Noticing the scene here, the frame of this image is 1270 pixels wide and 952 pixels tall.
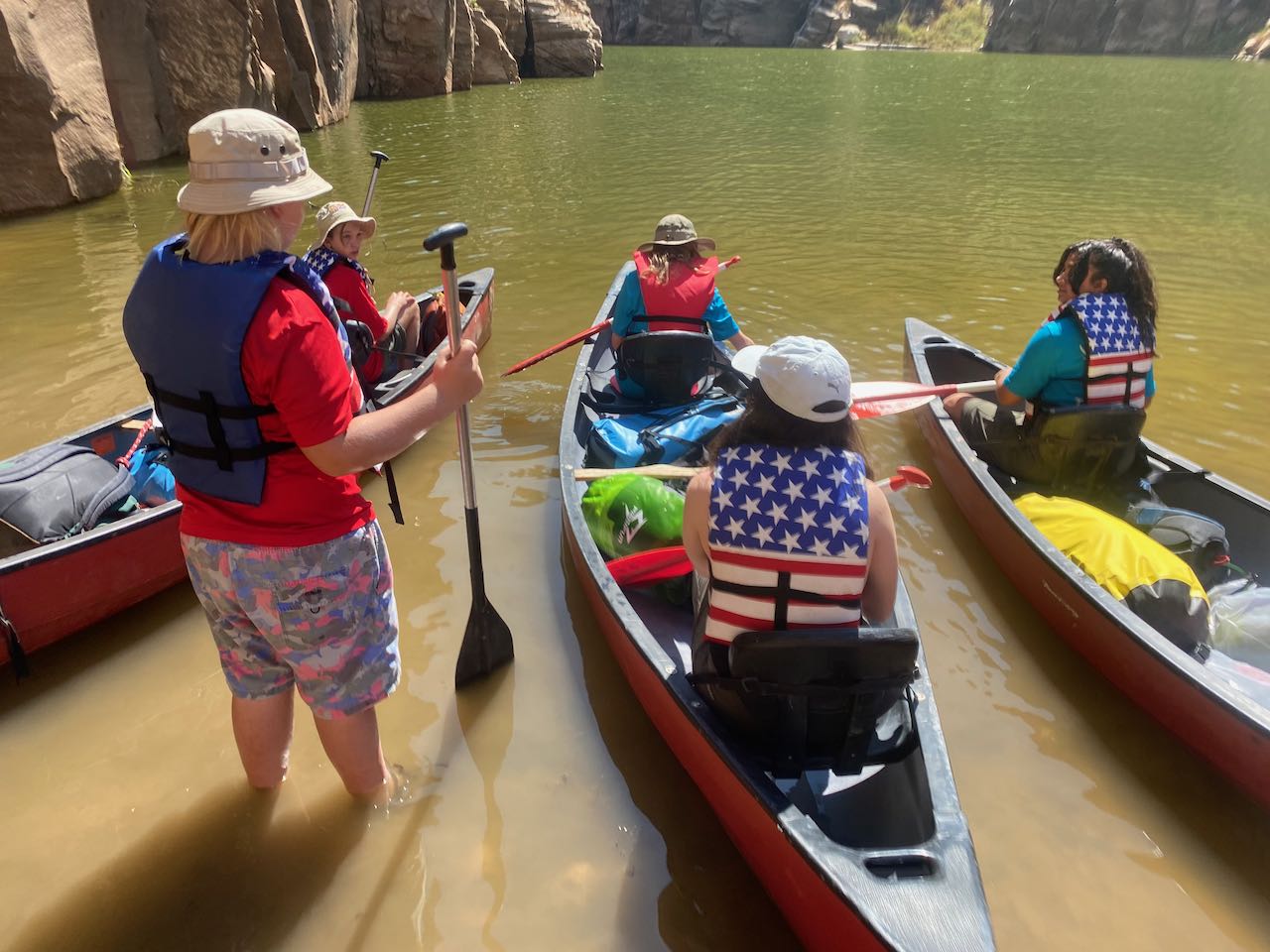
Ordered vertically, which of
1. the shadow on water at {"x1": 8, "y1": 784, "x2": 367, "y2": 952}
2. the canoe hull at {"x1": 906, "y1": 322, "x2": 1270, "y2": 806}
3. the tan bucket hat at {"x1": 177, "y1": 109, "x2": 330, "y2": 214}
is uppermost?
the tan bucket hat at {"x1": 177, "y1": 109, "x2": 330, "y2": 214}

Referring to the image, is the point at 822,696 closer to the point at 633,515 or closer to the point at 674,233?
the point at 633,515

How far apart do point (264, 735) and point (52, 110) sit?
36.4ft

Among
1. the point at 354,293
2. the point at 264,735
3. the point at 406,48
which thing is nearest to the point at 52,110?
the point at 354,293

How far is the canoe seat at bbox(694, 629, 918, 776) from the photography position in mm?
2365

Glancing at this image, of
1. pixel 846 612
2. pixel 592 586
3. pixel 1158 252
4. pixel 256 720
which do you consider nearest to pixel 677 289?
pixel 592 586

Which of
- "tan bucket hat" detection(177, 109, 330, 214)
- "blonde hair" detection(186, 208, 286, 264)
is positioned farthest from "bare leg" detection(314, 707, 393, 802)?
"tan bucket hat" detection(177, 109, 330, 214)

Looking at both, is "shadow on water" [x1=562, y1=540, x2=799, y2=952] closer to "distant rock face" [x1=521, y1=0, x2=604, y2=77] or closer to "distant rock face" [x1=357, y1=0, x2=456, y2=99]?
"distant rock face" [x1=357, y1=0, x2=456, y2=99]

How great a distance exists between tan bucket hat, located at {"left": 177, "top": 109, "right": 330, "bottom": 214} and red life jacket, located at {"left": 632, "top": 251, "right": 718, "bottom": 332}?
3.13 metres

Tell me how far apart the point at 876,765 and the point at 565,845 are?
112 centimetres

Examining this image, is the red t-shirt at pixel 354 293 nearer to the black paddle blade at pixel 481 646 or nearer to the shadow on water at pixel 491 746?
the black paddle blade at pixel 481 646

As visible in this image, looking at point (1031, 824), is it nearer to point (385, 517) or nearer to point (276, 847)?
point (276, 847)

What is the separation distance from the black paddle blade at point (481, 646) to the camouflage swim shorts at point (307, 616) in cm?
105

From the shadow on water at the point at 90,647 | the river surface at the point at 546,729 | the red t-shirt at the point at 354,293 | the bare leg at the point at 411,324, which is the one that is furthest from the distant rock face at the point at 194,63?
the shadow on water at the point at 90,647

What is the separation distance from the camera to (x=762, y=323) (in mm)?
7797
